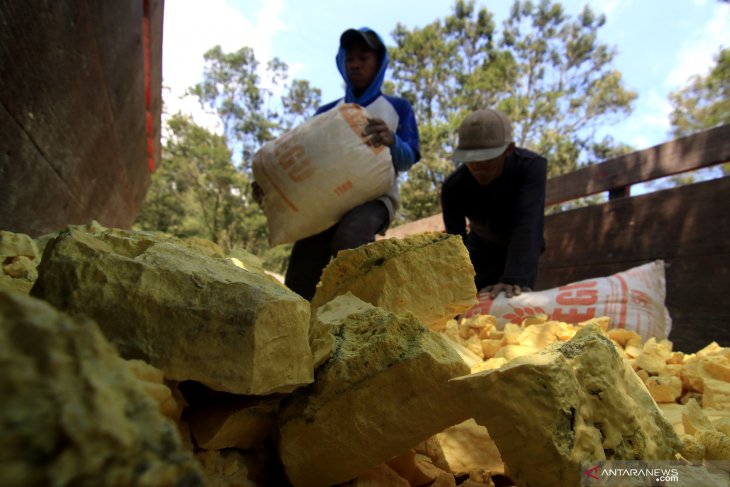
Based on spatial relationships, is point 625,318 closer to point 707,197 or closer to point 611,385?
point 707,197

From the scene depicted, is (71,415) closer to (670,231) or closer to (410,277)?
(410,277)

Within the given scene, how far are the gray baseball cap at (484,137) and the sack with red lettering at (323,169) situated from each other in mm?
863

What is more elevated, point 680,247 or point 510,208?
point 510,208

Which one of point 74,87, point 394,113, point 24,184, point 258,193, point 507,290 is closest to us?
point 24,184

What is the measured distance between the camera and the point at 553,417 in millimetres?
692

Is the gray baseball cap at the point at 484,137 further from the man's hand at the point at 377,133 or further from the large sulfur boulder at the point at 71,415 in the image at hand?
the large sulfur boulder at the point at 71,415

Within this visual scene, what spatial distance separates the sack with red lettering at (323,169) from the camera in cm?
200

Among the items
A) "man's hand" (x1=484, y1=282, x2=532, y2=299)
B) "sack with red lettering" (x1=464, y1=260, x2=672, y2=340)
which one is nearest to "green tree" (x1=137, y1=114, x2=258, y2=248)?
"man's hand" (x1=484, y1=282, x2=532, y2=299)

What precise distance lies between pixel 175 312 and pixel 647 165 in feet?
11.0

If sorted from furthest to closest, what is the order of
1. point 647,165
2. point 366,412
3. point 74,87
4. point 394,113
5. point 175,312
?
1. point 647,165
2. point 394,113
3. point 74,87
4. point 366,412
5. point 175,312

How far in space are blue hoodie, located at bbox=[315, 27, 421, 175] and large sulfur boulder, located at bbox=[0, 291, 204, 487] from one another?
1.95 m

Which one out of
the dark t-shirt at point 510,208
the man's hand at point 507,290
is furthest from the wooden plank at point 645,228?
the man's hand at point 507,290

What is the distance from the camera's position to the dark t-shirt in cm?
278

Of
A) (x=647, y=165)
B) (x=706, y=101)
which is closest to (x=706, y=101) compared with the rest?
(x=706, y=101)
